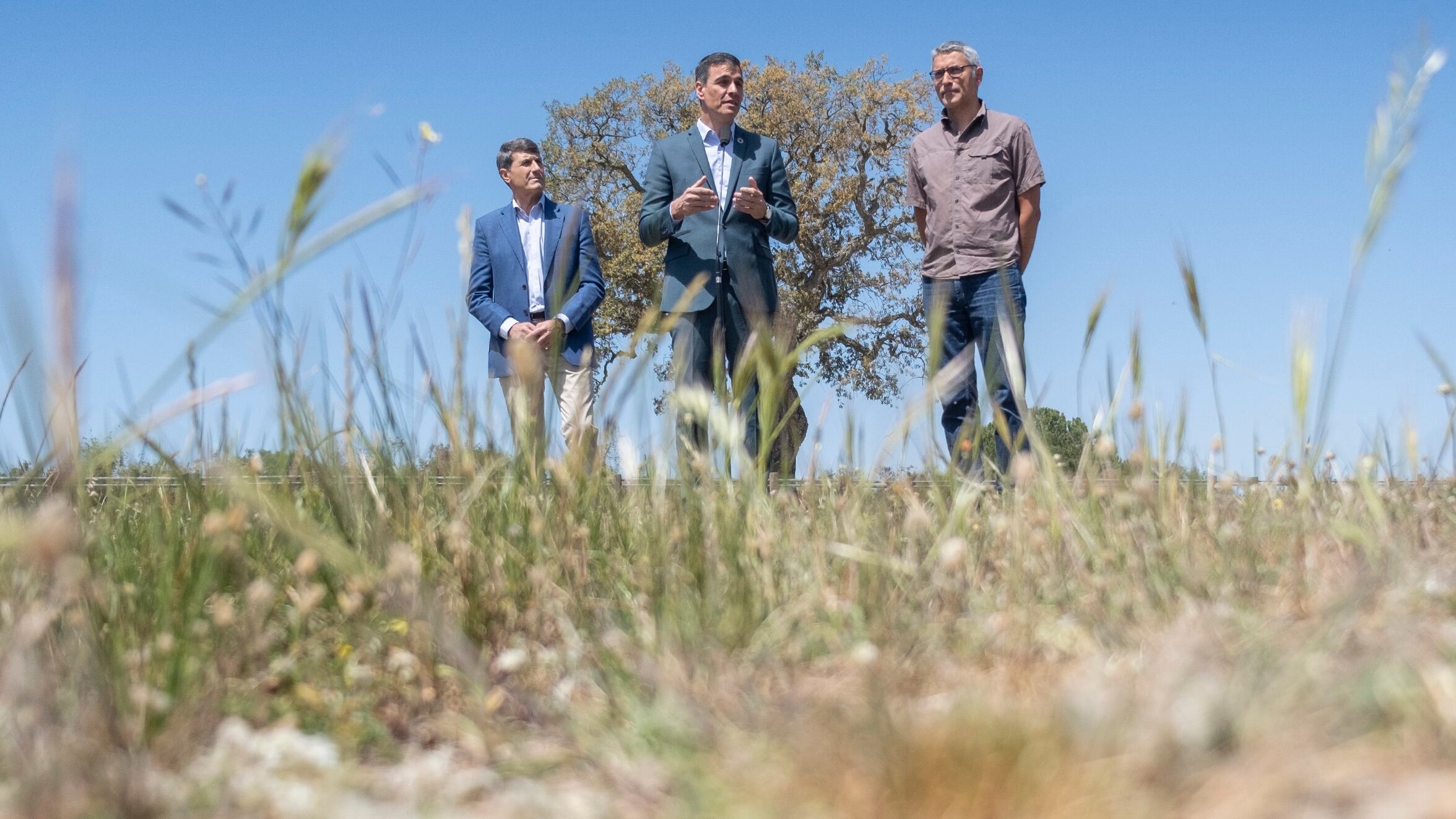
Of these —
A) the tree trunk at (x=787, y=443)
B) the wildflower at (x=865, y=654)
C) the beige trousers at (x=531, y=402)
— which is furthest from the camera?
the tree trunk at (x=787, y=443)

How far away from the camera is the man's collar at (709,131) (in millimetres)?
5996

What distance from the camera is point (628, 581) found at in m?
2.50

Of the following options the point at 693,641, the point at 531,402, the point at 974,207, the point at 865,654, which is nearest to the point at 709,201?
the point at 974,207

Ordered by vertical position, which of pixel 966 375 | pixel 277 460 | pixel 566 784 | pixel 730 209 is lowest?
pixel 566 784

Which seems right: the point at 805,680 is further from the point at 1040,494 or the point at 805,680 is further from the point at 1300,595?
the point at 1040,494

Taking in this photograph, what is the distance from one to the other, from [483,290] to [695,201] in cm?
155

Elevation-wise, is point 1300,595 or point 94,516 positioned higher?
point 94,516

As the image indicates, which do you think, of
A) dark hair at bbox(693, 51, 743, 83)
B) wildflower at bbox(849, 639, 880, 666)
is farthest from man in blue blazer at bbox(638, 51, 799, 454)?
wildflower at bbox(849, 639, 880, 666)

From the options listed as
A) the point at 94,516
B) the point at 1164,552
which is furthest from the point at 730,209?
the point at 1164,552

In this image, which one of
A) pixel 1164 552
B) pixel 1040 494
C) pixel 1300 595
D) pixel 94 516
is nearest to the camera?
pixel 1300 595

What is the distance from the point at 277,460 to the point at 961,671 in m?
1.72

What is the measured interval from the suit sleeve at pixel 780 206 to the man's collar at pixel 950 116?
2.69ft

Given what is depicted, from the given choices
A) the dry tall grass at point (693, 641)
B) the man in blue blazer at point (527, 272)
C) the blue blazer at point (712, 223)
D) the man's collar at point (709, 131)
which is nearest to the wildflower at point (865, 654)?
the dry tall grass at point (693, 641)

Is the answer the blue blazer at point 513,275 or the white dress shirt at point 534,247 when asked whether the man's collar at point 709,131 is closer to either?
the blue blazer at point 513,275
